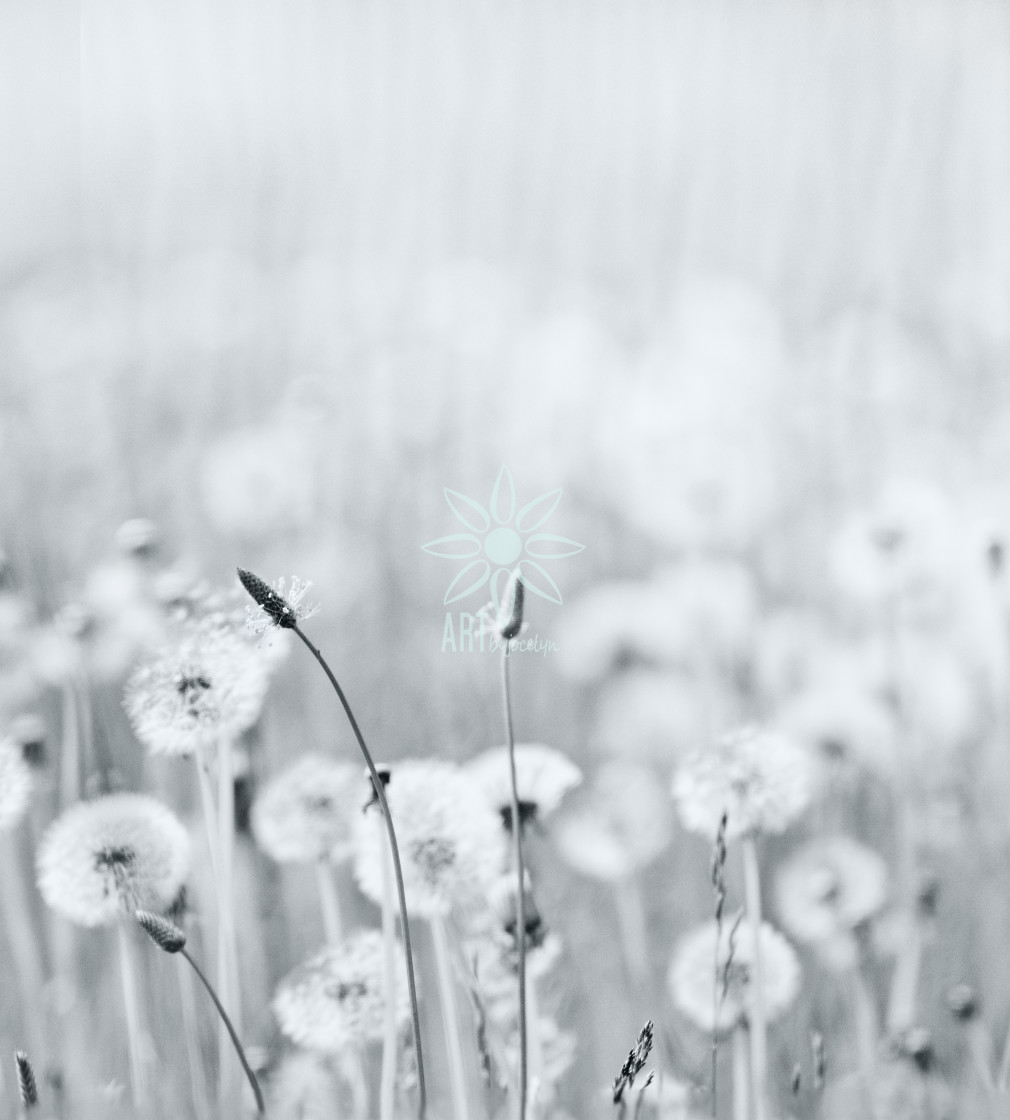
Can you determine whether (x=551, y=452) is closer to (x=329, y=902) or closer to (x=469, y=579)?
(x=469, y=579)

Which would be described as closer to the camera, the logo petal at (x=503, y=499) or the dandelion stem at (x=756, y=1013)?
the dandelion stem at (x=756, y=1013)

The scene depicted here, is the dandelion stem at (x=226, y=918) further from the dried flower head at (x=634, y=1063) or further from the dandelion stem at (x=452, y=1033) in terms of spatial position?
the dried flower head at (x=634, y=1063)

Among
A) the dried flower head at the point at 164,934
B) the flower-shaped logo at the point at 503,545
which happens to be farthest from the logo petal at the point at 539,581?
the dried flower head at the point at 164,934

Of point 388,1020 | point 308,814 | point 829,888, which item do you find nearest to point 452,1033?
point 388,1020

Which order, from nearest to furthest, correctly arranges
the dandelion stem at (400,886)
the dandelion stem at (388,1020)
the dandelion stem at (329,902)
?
1. the dandelion stem at (400,886)
2. the dandelion stem at (388,1020)
3. the dandelion stem at (329,902)

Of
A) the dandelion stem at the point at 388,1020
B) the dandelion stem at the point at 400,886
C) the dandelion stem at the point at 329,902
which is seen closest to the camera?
the dandelion stem at the point at 400,886

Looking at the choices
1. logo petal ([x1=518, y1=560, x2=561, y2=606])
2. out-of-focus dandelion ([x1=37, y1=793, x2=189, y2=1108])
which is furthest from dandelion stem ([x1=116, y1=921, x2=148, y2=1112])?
logo petal ([x1=518, y1=560, x2=561, y2=606])

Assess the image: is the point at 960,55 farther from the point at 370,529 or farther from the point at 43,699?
the point at 43,699
